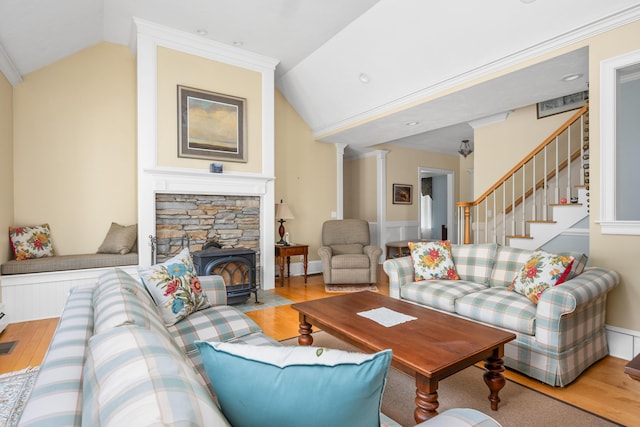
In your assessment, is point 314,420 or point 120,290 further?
point 120,290

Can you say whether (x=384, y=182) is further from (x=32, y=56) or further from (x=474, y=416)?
(x=474, y=416)

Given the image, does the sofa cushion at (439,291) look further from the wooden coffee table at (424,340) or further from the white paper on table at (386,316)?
the white paper on table at (386,316)

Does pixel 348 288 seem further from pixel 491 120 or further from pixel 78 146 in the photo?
pixel 78 146

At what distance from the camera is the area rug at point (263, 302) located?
12.9ft

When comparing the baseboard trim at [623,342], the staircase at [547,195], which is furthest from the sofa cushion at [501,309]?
the staircase at [547,195]

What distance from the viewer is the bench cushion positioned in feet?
11.0

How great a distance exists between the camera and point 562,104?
4539 millimetres

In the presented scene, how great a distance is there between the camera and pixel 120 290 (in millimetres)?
1422

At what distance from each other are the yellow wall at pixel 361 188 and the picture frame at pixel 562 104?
3094 mm

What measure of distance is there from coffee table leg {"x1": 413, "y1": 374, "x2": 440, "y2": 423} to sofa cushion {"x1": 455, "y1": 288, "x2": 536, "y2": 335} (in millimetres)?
1143

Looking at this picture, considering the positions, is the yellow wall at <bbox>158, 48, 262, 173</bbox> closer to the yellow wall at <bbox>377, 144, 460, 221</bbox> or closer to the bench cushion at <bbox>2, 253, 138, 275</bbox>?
the bench cushion at <bbox>2, 253, 138, 275</bbox>

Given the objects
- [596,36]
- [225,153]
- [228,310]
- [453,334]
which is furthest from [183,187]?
[596,36]

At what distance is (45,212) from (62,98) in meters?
1.37

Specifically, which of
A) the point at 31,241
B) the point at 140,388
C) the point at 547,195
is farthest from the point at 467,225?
the point at 31,241
